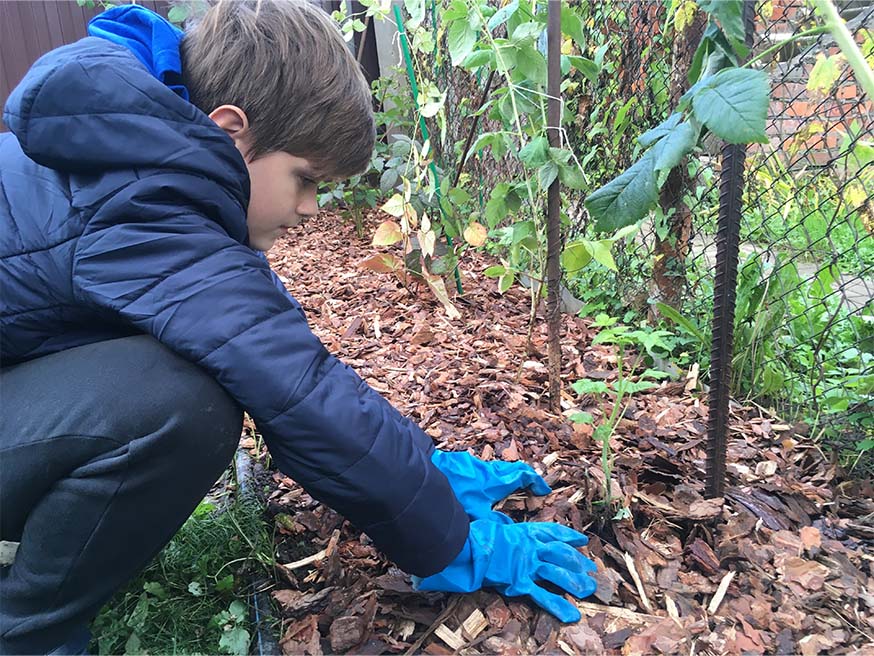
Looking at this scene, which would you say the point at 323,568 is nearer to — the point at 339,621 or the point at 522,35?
the point at 339,621

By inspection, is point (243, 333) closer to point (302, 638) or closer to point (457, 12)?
point (302, 638)

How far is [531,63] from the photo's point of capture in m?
1.63

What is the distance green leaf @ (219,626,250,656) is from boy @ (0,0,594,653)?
23cm

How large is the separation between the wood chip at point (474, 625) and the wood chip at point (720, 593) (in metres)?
0.43

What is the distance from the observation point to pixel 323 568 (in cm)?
137

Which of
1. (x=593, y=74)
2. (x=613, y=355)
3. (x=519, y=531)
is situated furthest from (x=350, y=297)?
(x=519, y=531)

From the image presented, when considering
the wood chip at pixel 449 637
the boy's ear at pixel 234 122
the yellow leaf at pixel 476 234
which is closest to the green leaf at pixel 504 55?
the boy's ear at pixel 234 122

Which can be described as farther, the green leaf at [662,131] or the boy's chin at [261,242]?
the boy's chin at [261,242]

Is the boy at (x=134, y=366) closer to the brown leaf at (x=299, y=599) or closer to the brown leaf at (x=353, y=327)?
the brown leaf at (x=299, y=599)

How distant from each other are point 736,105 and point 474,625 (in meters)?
1.00

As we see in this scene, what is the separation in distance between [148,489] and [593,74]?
4.76ft

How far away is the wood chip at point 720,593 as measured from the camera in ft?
3.99

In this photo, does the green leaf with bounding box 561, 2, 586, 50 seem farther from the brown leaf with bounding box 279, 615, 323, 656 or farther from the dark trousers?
the brown leaf with bounding box 279, 615, 323, 656

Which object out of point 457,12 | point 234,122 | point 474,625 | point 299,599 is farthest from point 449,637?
point 457,12
